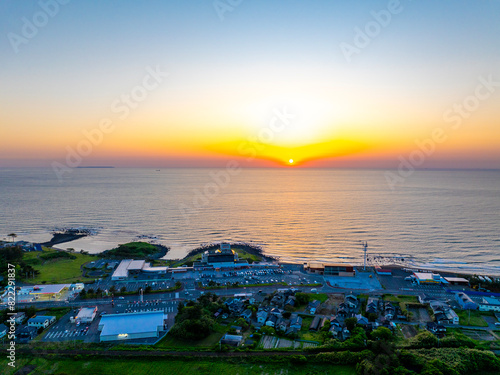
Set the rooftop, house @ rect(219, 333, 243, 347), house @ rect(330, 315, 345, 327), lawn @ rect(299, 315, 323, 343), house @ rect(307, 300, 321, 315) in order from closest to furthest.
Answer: house @ rect(219, 333, 243, 347) < lawn @ rect(299, 315, 323, 343) < the rooftop < house @ rect(330, 315, 345, 327) < house @ rect(307, 300, 321, 315)

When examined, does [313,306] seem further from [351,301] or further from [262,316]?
[262,316]

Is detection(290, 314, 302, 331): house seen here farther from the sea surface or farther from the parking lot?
the sea surface

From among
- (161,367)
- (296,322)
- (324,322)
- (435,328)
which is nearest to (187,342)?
(161,367)

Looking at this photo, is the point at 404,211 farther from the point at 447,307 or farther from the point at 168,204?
the point at 168,204

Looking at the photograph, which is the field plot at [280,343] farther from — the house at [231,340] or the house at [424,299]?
the house at [424,299]

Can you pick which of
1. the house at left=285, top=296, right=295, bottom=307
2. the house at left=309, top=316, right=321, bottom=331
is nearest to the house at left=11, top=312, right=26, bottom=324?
the house at left=285, top=296, right=295, bottom=307

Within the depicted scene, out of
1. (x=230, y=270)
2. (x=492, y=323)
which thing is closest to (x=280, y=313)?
(x=230, y=270)
